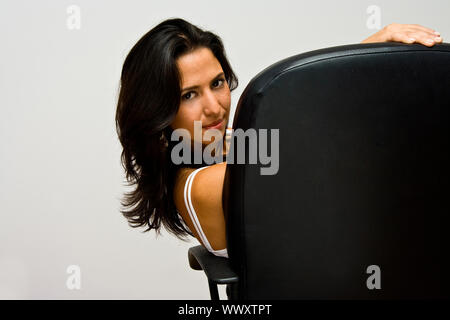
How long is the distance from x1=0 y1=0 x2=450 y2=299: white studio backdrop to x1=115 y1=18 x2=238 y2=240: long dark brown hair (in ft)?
3.36

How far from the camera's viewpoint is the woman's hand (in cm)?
81

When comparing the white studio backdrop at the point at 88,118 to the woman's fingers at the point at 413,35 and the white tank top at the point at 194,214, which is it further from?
the woman's fingers at the point at 413,35

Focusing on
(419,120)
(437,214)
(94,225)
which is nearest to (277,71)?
(419,120)

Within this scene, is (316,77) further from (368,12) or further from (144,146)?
(368,12)

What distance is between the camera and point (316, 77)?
76 centimetres

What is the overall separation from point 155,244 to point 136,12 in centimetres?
103

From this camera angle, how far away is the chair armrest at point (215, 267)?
3.04 ft

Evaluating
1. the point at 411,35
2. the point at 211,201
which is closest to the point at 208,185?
the point at 211,201

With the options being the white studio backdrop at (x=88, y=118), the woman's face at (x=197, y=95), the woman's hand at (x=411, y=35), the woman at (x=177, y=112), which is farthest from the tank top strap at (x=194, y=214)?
the white studio backdrop at (x=88, y=118)

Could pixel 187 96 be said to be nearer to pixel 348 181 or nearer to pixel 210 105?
pixel 210 105

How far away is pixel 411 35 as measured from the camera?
2.84 feet

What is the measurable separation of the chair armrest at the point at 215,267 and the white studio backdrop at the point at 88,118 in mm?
1118

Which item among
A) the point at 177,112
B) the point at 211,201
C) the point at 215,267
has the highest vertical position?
the point at 177,112

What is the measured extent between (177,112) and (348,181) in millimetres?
452
